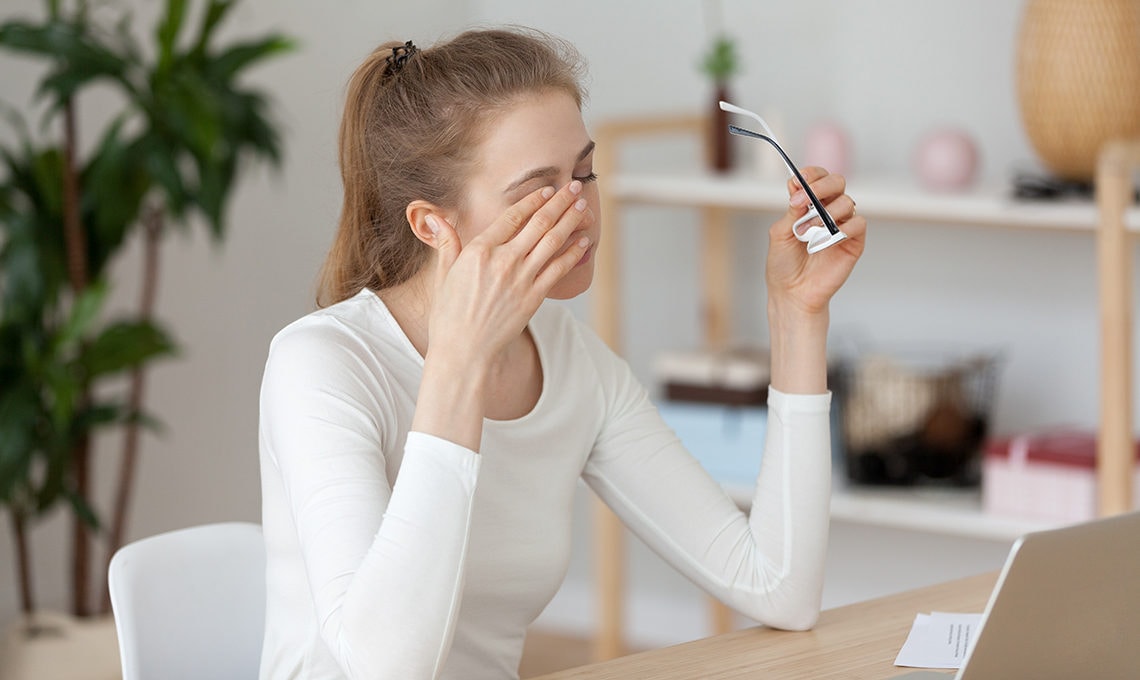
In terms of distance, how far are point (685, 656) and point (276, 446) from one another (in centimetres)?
41

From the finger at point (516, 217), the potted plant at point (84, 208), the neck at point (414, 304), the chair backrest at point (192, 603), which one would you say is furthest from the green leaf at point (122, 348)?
the finger at point (516, 217)

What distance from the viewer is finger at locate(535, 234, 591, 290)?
4.38ft

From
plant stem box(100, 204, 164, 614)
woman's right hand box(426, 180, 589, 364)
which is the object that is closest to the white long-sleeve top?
woman's right hand box(426, 180, 589, 364)

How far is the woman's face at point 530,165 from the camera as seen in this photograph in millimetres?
1436

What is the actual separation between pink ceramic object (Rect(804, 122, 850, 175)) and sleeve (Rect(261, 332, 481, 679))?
1777 millimetres

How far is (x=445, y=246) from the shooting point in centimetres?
136

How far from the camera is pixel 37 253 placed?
8.40ft

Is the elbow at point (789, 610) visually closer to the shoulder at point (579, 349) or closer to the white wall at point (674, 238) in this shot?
the shoulder at point (579, 349)

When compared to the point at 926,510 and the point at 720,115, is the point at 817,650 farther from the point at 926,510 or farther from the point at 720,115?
the point at 720,115

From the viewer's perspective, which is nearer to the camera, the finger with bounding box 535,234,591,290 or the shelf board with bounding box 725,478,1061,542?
the finger with bounding box 535,234,591,290

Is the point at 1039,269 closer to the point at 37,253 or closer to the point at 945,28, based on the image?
the point at 945,28

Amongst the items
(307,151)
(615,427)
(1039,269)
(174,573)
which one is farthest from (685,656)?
(307,151)

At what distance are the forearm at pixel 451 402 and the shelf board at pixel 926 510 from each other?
164 centimetres

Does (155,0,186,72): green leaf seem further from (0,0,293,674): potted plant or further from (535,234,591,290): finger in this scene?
(535,234,591,290): finger
